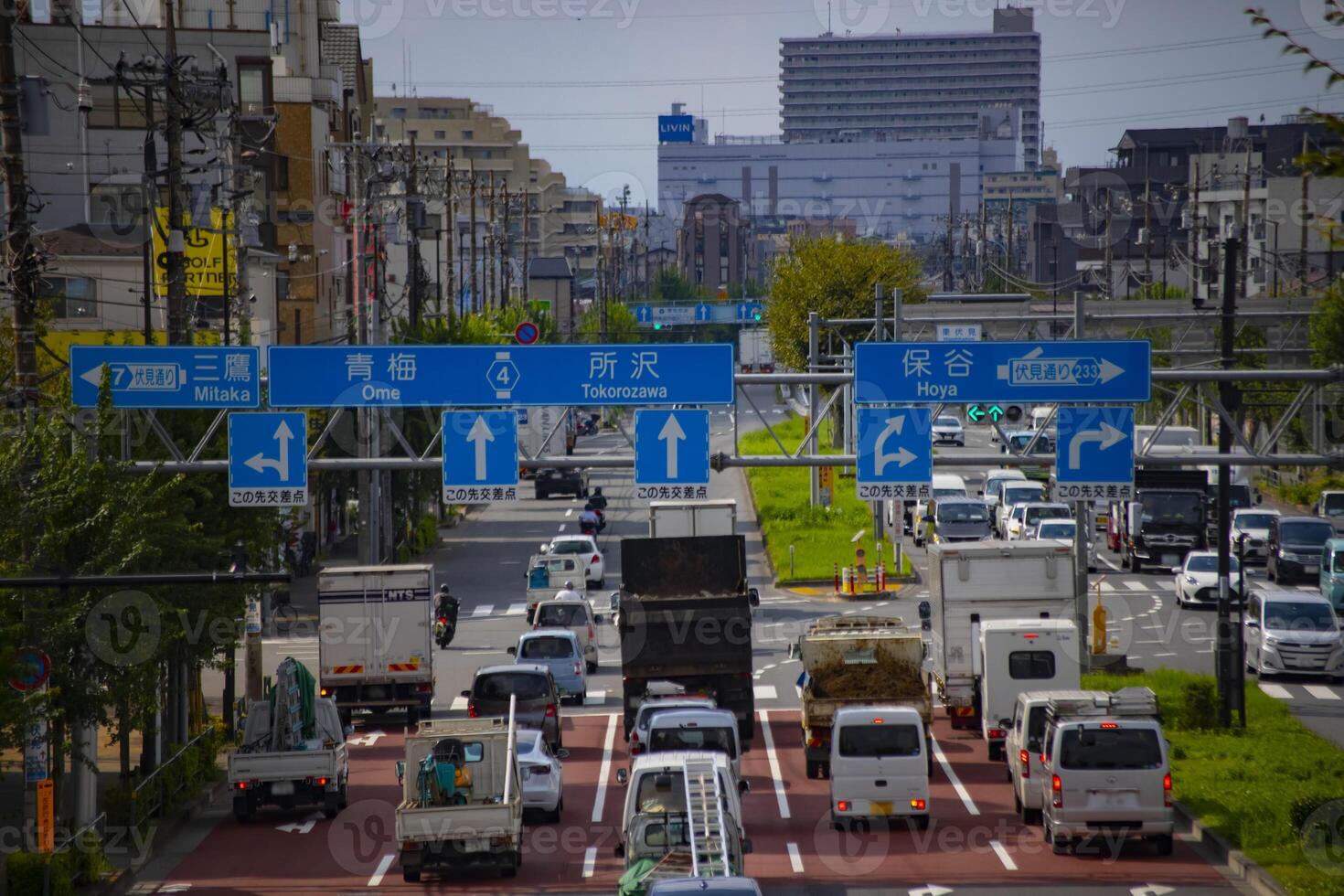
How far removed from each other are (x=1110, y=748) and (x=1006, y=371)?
22.0ft

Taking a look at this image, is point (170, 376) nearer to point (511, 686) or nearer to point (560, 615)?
point (511, 686)

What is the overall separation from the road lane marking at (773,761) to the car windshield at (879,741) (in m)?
1.99

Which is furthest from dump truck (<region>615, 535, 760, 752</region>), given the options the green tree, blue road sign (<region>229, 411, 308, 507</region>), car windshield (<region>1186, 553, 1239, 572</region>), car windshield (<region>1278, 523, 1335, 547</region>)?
the green tree

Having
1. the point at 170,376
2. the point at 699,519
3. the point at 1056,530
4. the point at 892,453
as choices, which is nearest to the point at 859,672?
the point at 892,453

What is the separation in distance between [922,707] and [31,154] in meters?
42.8

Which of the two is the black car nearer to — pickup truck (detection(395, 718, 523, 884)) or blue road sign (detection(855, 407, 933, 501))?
blue road sign (detection(855, 407, 933, 501))

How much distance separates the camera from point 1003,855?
21047 millimetres

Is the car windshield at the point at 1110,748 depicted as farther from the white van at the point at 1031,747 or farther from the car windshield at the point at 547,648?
the car windshield at the point at 547,648

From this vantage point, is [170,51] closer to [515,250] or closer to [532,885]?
[532,885]

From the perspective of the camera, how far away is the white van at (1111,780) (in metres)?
20.3

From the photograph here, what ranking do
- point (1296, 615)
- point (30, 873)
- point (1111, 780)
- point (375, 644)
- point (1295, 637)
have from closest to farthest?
point (30, 873)
point (1111, 780)
point (375, 644)
point (1295, 637)
point (1296, 615)

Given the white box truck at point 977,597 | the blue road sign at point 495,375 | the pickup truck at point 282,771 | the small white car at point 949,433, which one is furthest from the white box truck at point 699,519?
the small white car at point 949,433

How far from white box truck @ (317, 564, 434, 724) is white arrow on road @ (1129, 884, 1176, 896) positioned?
1534 centimetres

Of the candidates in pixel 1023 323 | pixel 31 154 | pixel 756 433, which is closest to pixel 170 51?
pixel 1023 323
